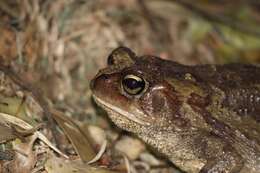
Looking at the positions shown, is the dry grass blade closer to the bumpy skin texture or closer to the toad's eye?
the bumpy skin texture

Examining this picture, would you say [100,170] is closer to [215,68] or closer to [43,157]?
[43,157]

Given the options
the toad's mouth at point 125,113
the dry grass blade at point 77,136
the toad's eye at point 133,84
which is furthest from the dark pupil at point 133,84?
the dry grass blade at point 77,136

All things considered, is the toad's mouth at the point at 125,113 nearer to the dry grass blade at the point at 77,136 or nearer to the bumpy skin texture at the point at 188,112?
the bumpy skin texture at the point at 188,112

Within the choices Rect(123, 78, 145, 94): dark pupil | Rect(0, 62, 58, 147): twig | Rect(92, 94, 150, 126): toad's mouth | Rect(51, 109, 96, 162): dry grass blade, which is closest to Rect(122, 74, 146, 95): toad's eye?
Rect(123, 78, 145, 94): dark pupil

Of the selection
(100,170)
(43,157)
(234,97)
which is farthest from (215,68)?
(43,157)

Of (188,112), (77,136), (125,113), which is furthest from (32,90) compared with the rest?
(188,112)

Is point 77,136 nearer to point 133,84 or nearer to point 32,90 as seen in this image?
point 32,90
